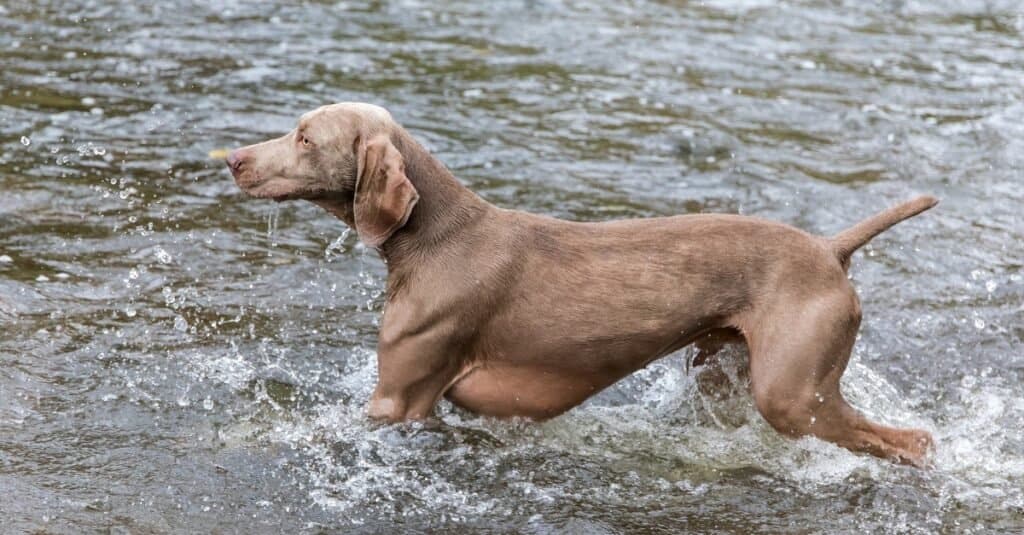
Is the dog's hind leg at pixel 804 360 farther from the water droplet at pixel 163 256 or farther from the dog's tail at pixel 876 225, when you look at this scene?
the water droplet at pixel 163 256

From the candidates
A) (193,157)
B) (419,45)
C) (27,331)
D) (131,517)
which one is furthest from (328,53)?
(131,517)

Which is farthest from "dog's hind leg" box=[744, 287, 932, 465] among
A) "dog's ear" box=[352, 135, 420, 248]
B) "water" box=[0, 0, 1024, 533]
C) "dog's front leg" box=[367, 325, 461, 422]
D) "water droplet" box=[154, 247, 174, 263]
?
"water droplet" box=[154, 247, 174, 263]

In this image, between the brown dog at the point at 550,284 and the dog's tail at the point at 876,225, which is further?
the dog's tail at the point at 876,225

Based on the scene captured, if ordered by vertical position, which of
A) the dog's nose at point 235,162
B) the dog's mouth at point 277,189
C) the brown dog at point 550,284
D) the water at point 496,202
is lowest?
the water at point 496,202

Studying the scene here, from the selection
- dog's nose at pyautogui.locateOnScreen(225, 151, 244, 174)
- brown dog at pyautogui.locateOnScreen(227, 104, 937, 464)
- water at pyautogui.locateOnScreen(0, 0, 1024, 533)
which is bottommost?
water at pyautogui.locateOnScreen(0, 0, 1024, 533)

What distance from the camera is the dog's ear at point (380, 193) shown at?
19.3 ft

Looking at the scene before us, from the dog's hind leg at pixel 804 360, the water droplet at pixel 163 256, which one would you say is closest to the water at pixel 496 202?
the water droplet at pixel 163 256

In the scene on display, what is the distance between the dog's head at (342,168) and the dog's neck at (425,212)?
0.47 feet

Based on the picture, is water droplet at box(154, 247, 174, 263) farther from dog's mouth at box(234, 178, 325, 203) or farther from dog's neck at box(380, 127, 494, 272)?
dog's neck at box(380, 127, 494, 272)

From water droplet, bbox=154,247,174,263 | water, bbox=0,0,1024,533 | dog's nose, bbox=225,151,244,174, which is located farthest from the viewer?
water droplet, bbox=154,247,174,263

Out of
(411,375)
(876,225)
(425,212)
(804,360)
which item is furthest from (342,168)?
(876,225)

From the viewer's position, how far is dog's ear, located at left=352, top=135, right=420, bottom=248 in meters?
5.88

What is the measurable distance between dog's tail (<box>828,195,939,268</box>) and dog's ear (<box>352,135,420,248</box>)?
193 cm

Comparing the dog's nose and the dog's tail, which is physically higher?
the dog's nose
